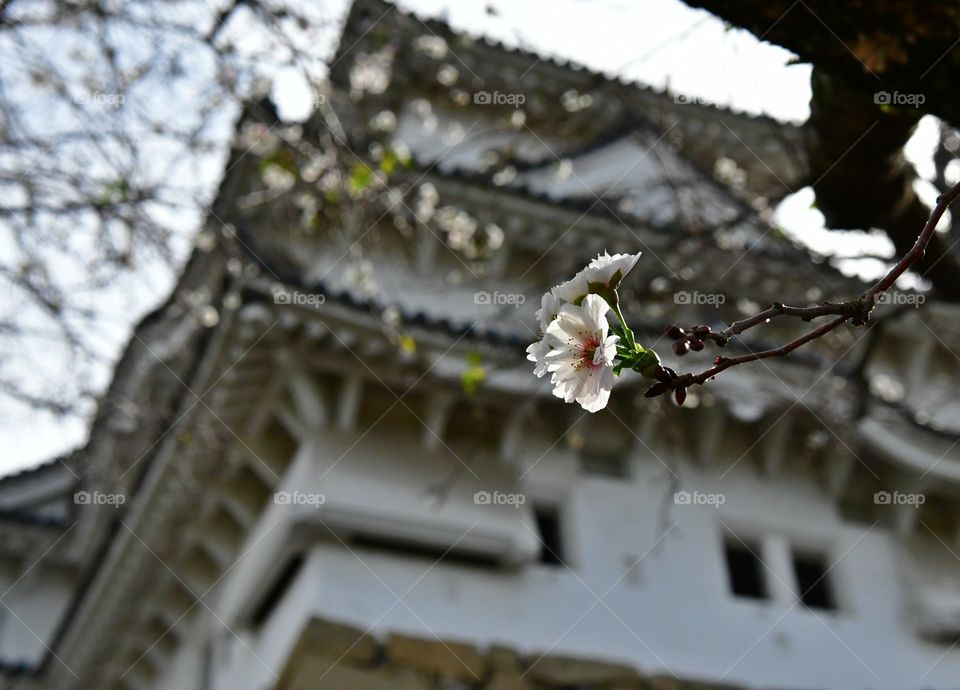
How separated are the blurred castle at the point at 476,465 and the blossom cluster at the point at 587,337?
4.43 meters

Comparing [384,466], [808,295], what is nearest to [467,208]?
[384,466]

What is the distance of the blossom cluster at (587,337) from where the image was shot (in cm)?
177

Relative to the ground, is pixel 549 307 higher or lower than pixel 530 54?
lower

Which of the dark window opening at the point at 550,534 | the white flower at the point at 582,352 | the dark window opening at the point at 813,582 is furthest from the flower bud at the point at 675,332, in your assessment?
the dark window opening at the point at 813,582

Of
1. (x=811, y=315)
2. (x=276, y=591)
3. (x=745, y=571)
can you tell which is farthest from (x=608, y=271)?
(x=745, y=571)

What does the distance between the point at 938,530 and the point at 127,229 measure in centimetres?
597

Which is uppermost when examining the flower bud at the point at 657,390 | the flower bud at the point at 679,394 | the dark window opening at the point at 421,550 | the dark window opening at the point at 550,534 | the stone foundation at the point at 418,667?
the dark window opening at the point at 550,534

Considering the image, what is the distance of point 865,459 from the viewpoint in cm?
872

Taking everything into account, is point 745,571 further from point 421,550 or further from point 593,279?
point 593,279

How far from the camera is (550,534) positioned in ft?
27.4

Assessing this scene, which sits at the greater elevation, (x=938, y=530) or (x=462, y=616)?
(x=938, y=530)

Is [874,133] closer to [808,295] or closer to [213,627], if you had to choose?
[808,295]

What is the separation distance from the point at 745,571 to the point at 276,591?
127 inches

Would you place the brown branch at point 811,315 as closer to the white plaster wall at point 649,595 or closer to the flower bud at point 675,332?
the flower bud at point 675,332
